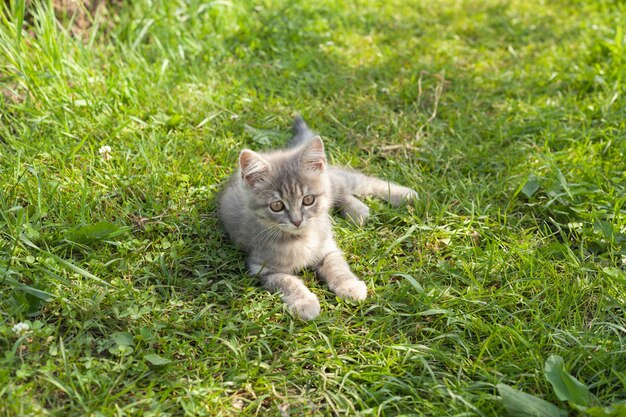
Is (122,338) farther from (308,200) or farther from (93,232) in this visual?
(308,200)

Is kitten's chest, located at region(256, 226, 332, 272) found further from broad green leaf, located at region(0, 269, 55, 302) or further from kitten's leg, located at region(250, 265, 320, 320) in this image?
broad green leaf, located at region(0, 269, 55, 302)

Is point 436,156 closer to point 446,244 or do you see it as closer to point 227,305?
point 446,244

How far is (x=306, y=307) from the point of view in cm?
286

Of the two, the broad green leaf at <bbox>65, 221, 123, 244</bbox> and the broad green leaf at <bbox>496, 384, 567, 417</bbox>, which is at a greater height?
the broad green leaf at <bbox>65, 221, 123, 244</bbox>

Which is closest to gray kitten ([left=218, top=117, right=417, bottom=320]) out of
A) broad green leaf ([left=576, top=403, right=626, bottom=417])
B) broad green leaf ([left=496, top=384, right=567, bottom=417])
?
broad green leaf ([left=496, top=384, right=567, bottom=417])

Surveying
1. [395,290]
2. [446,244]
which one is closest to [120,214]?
[395,290]

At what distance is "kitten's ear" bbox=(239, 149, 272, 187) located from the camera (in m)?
3.17

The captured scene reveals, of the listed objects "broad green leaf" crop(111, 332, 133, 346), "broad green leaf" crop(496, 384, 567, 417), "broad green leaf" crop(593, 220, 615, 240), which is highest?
"broad green leaf" crop(111, 332, 133, 346)

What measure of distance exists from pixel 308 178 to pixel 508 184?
1438 mm

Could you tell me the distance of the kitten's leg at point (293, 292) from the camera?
2852 mm

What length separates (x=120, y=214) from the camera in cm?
336

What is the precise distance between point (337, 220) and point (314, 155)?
1.63 ft

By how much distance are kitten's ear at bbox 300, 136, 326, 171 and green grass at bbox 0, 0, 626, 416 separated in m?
0.43

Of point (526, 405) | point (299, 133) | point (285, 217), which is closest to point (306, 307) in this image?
point (285, 217)
